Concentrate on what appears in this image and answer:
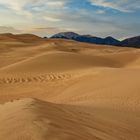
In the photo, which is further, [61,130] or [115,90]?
[115,90]

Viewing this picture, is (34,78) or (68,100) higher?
(68,100)

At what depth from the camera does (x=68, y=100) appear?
1136cm

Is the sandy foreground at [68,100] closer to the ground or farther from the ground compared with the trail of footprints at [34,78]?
farther from the ground

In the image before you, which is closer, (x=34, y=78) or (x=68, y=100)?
(x=68, y=100)

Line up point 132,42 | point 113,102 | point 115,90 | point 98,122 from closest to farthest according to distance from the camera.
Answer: point 98,122 < point 113,102 < point 115,90 < point 132,42

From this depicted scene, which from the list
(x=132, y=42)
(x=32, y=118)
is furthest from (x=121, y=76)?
(x=132, y=42)

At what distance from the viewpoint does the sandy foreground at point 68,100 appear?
503cm

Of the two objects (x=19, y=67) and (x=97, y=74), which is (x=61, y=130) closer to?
(x=97, y=74)

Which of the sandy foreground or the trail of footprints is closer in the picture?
the sandy foreground

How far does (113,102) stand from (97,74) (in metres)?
5.70

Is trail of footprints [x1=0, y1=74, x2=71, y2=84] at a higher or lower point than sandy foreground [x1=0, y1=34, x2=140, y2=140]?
lower

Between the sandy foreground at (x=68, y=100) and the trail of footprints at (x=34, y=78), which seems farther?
the trail of footprints at (x=34, y=78)

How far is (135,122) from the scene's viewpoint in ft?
22.9

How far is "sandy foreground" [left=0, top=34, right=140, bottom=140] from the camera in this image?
198 inches
